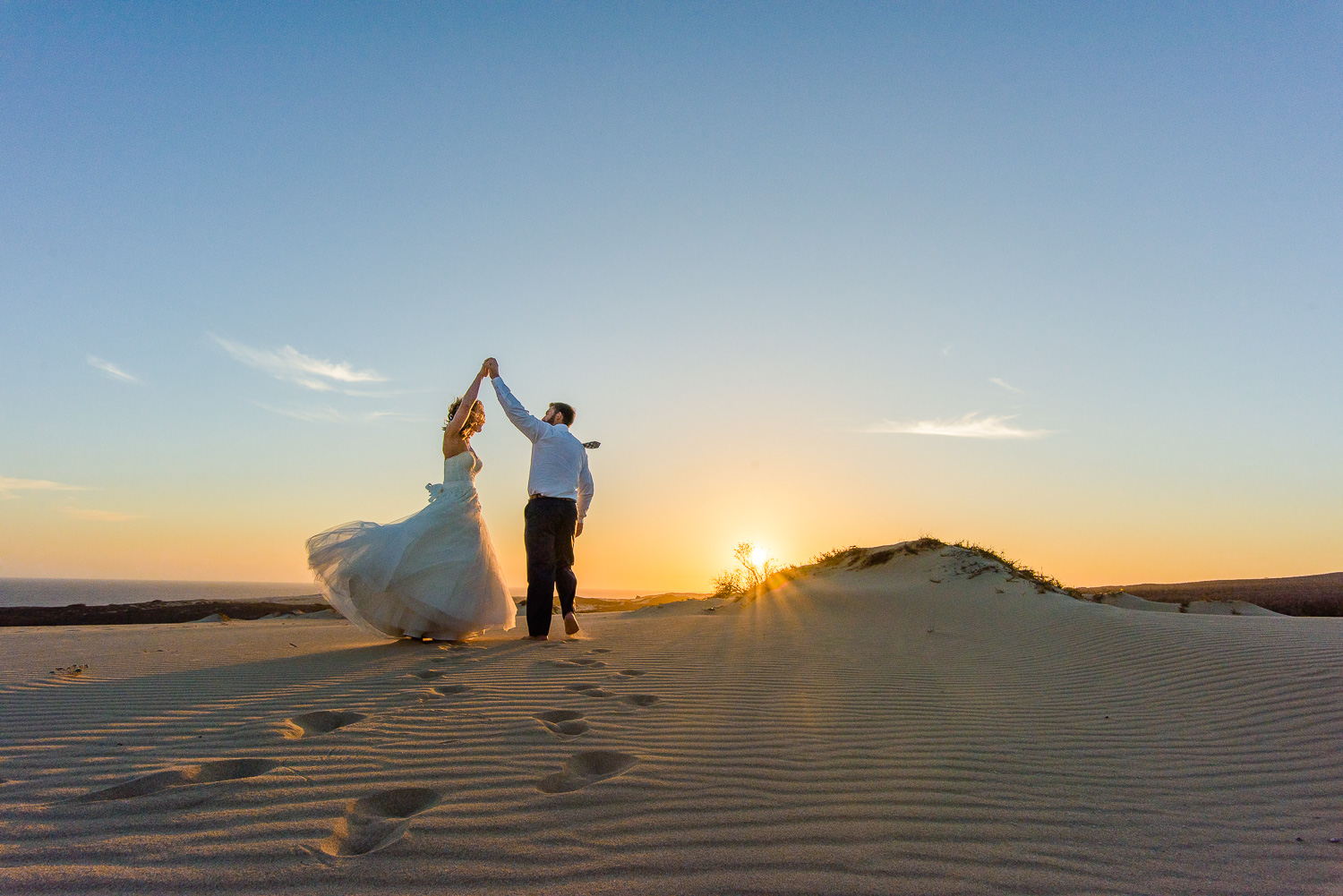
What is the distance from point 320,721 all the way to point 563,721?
114cm

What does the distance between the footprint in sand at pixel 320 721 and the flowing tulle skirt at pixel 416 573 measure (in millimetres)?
2491

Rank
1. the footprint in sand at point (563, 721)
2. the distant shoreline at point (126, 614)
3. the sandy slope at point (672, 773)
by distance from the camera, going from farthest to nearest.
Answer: the distant shoreline at point (126, 614), the footprint in sand at point (563, 721), the sandy slope at point (672, 773)

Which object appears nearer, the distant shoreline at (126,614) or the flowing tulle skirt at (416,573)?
the flowing tulle skirt at (416,573)

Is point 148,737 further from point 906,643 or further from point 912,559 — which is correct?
point 912,559

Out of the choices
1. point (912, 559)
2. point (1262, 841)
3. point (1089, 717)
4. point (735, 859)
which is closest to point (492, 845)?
point (735, 859)

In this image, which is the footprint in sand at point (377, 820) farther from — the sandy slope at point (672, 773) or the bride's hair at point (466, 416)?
the bride's hair at point (466, 416)

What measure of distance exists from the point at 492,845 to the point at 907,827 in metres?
1.32

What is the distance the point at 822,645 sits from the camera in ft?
20.9

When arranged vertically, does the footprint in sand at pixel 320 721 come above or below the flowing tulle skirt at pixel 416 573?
below

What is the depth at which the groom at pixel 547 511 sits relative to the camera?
6.66 m

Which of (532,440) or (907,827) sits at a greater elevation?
(532,440)

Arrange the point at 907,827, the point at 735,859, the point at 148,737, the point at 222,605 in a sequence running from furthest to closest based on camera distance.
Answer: the point at 222,605, the point at 148,737, the point at 907,827, the point at 735,859

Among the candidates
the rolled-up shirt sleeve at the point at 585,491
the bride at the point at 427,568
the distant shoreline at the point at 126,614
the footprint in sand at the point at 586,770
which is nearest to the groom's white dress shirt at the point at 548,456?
the rolled-up shirt sleeve at the point at 585,491

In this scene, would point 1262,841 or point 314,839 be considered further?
point 1262,841
